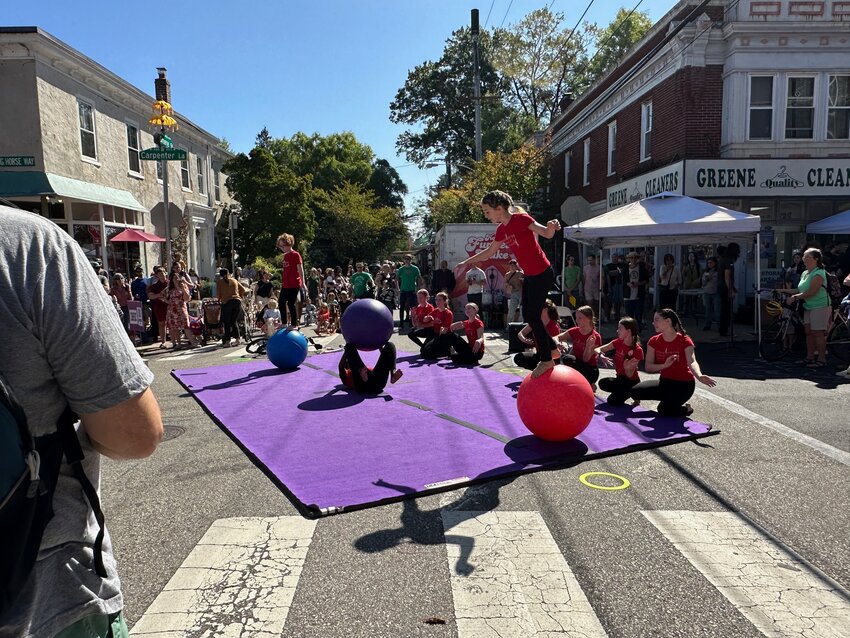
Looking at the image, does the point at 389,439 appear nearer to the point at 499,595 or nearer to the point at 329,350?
the point at 499,595

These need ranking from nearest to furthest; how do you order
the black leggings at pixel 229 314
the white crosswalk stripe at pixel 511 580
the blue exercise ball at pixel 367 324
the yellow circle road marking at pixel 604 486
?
the white crosswalk stripe at pixel 511 580, the yellow circle road marking at pixel 604 486, the blue exercise ball at pixel 367 324, the black leggings at pixel 229 314

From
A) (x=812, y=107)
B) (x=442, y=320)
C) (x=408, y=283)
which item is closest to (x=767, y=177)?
(x=812, y=107)

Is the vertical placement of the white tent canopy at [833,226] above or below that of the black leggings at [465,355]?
above

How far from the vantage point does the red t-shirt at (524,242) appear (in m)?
5.95

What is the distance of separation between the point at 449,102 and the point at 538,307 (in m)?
45.0

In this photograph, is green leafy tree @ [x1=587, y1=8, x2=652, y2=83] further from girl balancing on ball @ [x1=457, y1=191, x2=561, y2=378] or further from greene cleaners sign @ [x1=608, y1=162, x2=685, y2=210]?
girl balancing on ball @ [x1=457, y1=191, x2=561, y2=378]

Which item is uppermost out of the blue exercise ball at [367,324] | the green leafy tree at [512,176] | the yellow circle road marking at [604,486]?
the green leafy tree at [512,176]

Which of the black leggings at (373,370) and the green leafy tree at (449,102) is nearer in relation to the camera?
the black leggings at (373,370)

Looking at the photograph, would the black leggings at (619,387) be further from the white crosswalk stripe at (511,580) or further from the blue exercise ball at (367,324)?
the white crosswalk stripe at (511,580)

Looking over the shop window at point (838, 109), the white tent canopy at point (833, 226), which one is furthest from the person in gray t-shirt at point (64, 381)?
the shop window at point (838, 109)

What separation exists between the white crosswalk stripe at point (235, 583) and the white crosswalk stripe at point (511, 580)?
37.5 inches

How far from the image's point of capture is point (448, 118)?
48000mm

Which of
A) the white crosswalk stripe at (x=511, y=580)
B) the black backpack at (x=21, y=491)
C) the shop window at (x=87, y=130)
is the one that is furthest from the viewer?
the shop window at (x=87, y=130)

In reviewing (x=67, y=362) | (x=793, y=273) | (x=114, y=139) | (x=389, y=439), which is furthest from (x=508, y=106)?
(x=67, y=362)
